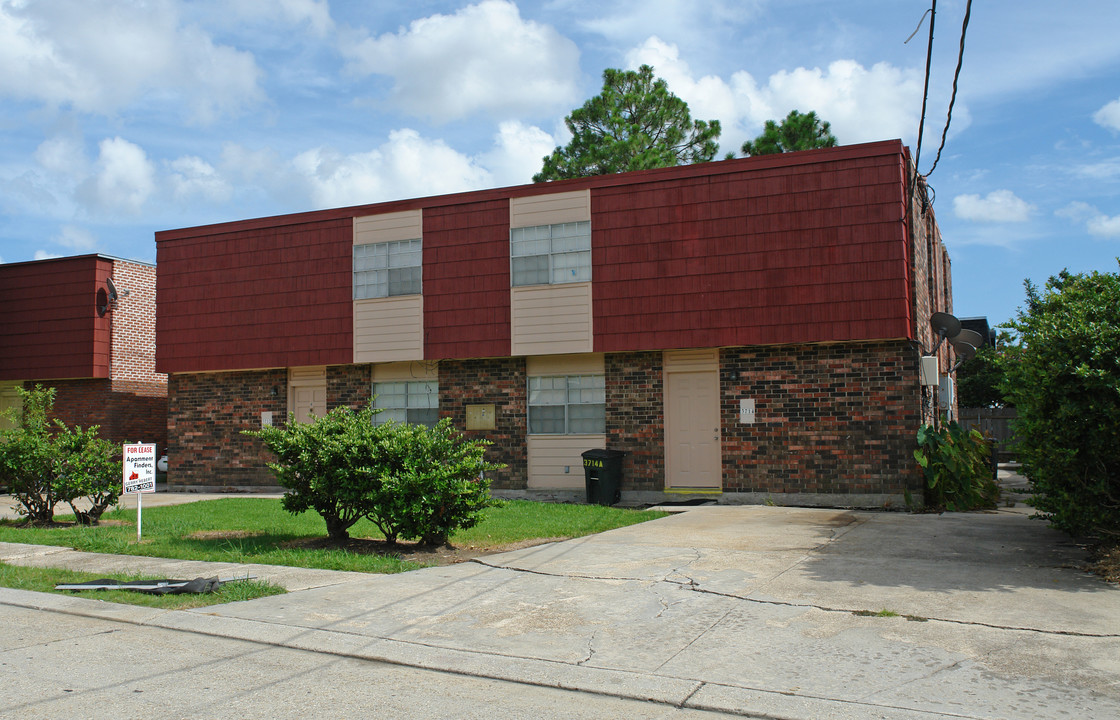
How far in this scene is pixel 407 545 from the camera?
10625 millimetres

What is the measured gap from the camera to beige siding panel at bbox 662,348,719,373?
1609cm

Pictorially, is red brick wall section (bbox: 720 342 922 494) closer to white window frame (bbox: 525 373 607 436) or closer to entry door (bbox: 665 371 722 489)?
entry door (bbox: 665 371 722 489)

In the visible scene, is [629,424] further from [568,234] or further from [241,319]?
[241,319]

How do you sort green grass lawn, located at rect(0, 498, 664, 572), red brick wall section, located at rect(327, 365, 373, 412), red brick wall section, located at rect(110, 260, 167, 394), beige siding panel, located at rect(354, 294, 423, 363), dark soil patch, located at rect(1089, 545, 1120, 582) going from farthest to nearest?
1. red brick wall section, located at rect(110, 260, 167, 394)
2. red brick wall section, located at rect(327, 365, 373, 412)
3. beige siding panel, located at rect(354, 294, 423, 363)
4. green grass lawn, located at rect(0, 498, 664, 572)
5. dark soil patch, located at rect(1089, 545, 1120, 582)

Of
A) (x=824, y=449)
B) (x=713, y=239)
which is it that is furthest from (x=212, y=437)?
(x=824, y=449)

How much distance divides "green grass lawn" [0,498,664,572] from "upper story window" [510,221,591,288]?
4.45 meters

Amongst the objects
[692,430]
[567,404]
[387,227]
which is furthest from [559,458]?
[387,227]

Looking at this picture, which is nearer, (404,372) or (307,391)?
(404,372)

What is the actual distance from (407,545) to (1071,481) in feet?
23.5

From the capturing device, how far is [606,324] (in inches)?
654

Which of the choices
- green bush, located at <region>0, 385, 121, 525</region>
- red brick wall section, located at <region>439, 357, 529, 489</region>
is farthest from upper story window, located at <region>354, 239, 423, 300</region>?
green bush, located at <region>0, 385, 121, 525</region>

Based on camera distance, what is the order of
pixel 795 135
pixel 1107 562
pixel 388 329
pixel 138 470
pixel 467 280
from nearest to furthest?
pixel 1107 562
pixel 138 470
pixel 467 280
pixel 388 329
pixel 795 135

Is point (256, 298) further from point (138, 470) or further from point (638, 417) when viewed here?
point (638, 417)

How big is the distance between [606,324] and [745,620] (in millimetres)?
10241
